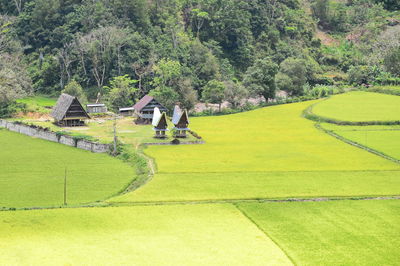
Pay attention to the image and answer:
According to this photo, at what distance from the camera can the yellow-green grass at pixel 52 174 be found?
4450 centimetres

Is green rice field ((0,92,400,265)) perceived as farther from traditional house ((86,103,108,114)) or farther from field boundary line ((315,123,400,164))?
traditional house ((86,103,108,114))

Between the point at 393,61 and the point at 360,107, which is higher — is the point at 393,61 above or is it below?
above

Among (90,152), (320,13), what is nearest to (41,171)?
(90,152)

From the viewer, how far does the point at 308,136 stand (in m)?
67.8

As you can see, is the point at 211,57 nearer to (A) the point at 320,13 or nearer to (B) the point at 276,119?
(B) the point at 276,119

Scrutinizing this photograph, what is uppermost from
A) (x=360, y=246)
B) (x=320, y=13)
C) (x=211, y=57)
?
(x=320, y=13)

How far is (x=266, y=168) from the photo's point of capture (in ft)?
174

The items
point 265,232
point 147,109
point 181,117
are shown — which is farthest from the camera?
point 147,109

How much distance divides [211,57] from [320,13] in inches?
1661

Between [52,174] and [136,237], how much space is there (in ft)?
59.1

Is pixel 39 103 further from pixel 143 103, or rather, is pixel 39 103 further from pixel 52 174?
pixel 52 174

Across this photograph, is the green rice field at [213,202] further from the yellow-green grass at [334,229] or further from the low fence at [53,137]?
the low fence at [53,137]

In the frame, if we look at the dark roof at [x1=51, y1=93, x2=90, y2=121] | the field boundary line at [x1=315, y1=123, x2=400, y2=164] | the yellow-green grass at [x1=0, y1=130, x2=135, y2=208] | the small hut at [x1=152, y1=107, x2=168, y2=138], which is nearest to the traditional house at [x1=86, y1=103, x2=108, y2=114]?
the dark roof at [x1=51, y1=93, x2=90, y2=121]

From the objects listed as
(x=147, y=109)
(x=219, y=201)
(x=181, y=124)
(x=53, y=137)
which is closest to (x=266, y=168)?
(x=219, y=201)
